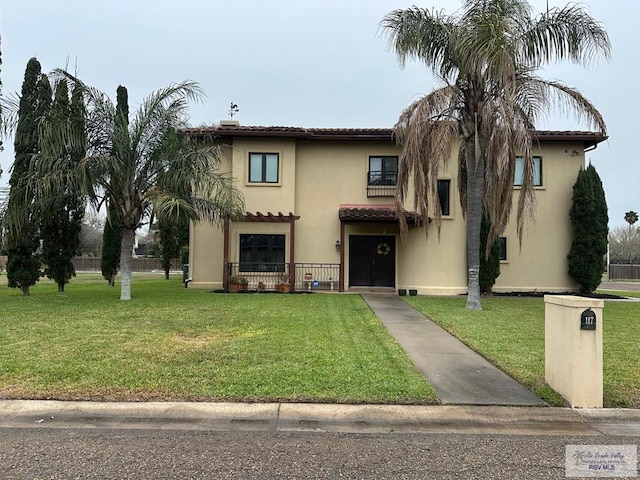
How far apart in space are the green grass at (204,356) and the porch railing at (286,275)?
218 inches

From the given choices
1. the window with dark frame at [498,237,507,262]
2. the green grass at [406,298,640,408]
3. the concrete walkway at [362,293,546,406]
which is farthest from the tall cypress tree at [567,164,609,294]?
the concrete walkway at [362,293,546,406]

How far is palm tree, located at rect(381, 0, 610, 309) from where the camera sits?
11.5 metres

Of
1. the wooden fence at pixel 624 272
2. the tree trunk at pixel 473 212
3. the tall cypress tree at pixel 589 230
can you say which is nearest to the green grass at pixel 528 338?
the tree trunk at pixel 473 212

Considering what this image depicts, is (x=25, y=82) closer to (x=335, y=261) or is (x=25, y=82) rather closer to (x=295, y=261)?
(x=295, y=261)

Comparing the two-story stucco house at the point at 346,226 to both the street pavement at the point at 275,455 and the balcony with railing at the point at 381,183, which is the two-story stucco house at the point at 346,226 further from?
the street pavement at the point at 275,455

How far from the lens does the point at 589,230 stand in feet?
57.8

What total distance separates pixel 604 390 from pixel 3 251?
58.3 ft

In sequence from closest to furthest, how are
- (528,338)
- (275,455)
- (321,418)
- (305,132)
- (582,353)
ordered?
(275,455)
(321,418)
(582,353)
(528,338)
(305,132)

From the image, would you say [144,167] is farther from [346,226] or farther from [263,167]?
[346,226]

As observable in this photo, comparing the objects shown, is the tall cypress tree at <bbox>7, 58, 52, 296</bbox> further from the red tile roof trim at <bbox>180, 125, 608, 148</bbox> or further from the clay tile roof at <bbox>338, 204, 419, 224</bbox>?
the clay tile roof at <bbox>338, 204, 419, 224</bbox>

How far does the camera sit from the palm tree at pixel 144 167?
13188 millimetres

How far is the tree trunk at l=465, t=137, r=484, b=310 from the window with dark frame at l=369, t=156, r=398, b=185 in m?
5.17

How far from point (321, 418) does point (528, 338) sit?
5488 millimetres

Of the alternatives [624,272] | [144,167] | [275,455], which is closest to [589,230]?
[144,167]
